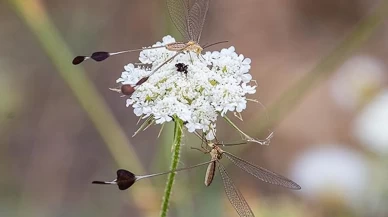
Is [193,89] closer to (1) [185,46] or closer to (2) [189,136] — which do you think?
(1) [185,46]

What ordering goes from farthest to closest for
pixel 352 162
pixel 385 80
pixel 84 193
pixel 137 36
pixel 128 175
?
pixel 137 36 < pixel 385 80 < pixel 84 193 < pixel 352 162 < pixel 128 175

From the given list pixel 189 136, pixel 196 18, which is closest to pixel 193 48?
pixel 196 18

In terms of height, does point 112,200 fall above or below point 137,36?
below

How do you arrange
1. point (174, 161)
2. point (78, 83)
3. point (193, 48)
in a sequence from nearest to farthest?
point (174, 161), point (193, 48), point (78, 83)

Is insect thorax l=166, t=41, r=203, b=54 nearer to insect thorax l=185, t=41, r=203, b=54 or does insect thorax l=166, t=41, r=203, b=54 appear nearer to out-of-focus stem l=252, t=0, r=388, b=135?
insect thorax l=185, t=41, r=203, b=54

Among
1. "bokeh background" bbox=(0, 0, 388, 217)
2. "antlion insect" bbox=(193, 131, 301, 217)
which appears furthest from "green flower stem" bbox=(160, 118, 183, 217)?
"bokeh background" bbox=(0, 0, 388, 217)

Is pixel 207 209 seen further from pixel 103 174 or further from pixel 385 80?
pixel 385 80

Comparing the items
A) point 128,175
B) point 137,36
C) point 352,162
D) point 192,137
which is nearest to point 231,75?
point 128,175
